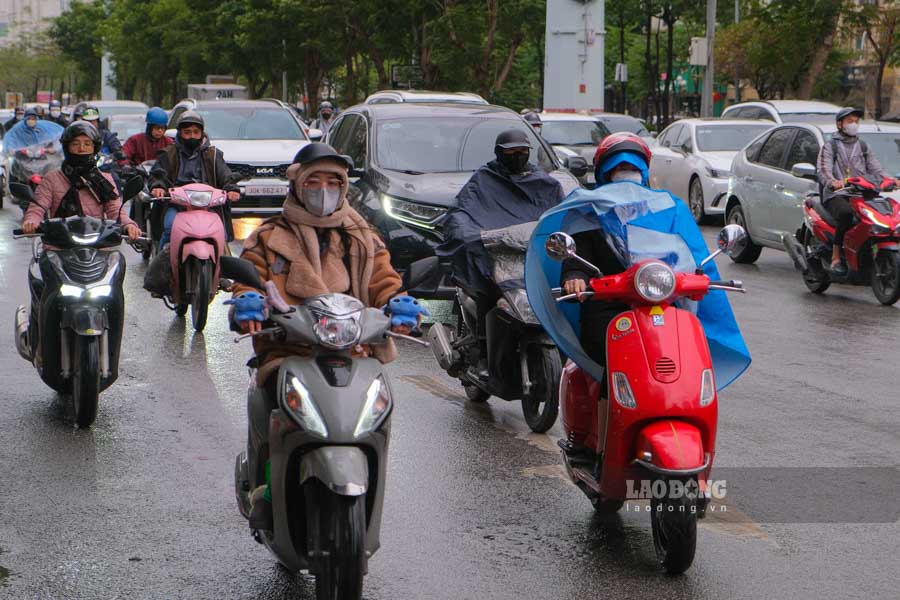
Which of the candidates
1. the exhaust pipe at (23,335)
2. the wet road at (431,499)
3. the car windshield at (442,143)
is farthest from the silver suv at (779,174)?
the exhaust pipe at (23,335)

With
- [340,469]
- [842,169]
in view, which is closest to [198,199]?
[842,169]

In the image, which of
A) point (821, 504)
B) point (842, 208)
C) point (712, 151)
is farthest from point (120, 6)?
point (821, 504)

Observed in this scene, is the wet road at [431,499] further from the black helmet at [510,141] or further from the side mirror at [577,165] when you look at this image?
the side mirror at [577,165]

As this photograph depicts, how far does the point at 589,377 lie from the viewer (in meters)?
6.18

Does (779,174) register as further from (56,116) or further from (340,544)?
(340,544)

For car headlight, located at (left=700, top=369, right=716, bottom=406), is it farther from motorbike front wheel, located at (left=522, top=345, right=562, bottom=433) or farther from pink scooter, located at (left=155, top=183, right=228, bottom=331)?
pink scooter, located at (left=155, top=183, right=228, bottom=331)

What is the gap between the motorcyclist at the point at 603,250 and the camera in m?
5.98

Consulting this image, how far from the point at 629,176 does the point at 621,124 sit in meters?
25.5

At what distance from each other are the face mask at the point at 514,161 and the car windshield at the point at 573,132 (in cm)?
1885

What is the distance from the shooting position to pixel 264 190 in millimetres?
19688

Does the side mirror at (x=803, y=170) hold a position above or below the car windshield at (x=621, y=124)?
below

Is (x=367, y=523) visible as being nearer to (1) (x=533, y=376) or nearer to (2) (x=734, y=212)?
(1) (x=533, y=376)

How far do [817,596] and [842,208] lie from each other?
9.06 m

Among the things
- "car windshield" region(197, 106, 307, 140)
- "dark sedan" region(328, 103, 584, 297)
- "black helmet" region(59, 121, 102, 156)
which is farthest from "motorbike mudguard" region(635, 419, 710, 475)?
"car windshield" region(197, 106, 307, 140)
